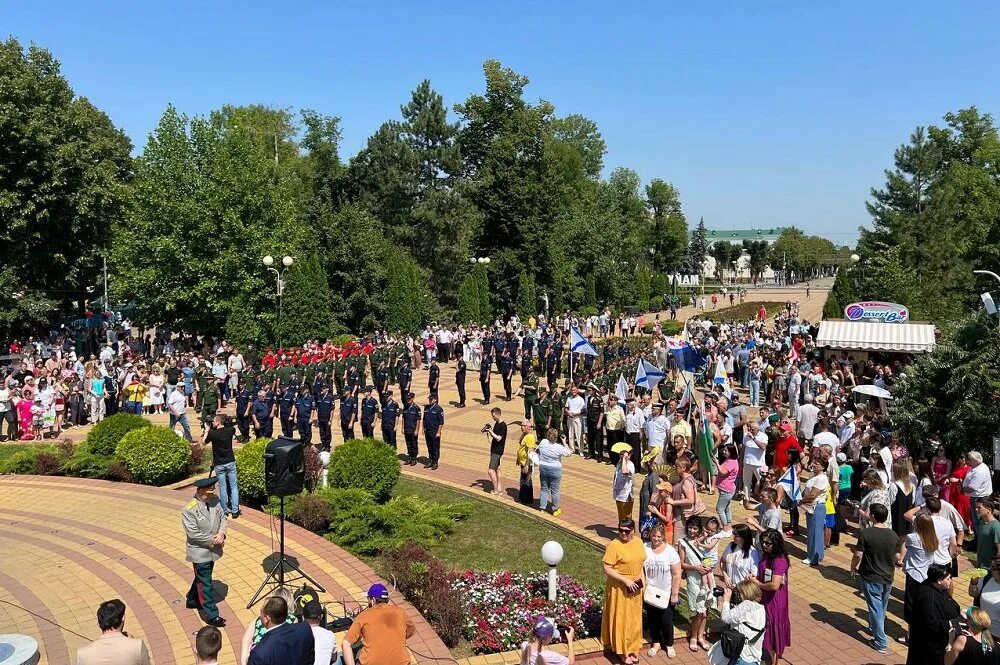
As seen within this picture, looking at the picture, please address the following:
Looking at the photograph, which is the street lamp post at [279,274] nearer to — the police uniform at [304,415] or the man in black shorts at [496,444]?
the police uniform at [304,415]

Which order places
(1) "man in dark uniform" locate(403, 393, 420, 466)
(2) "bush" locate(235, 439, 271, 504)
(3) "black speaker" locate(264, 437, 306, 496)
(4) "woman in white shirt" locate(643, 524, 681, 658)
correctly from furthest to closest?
(1) "man in dark uniform" locate(403, 393, 420, 466)
(2) "bush" locate(235, 439, 271, 504)
(3) "black speaker" locate(264, 437, 306, 496)
(4) "woman in white shirt" locate(643, 524, 681, 658)

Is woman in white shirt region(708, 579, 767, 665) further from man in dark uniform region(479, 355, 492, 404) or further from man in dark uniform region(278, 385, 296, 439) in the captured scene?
man in dark uniform region(479, 355, 492, 404)

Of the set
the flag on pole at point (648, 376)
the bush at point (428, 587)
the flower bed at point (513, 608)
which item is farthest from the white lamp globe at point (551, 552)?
the flag on pole at point (648, 376)

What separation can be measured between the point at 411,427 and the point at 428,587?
6.81m

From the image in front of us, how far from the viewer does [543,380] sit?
26.2 m

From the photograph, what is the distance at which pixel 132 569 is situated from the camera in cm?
975

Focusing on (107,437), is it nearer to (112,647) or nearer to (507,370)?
(112,647)

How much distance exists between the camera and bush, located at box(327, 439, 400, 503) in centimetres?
1220

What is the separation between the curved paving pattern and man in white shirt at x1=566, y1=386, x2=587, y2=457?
23.7 ft

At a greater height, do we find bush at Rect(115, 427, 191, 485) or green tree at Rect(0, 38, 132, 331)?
green tree at Rect(0, 38, 132, 331)

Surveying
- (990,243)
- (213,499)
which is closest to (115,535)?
(213,499)

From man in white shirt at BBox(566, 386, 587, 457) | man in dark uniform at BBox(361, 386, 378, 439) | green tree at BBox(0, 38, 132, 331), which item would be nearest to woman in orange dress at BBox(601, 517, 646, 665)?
man in white shirt at BBox(566, 386, 587, 457)

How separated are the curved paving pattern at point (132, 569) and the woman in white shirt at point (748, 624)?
2.90 meters

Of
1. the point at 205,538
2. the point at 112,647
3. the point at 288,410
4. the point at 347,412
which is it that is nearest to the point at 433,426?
the point at 347,412
